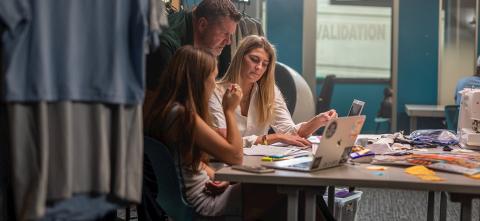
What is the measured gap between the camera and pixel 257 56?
329 centimetres

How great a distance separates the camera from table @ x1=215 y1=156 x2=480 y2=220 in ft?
6.15

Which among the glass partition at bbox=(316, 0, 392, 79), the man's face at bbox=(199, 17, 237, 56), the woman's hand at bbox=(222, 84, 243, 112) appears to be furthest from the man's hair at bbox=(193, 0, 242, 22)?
the glass partition at bbox=(316, 0, 392, 79)

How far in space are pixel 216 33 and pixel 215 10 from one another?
121 mm

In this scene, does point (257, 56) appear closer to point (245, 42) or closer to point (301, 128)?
point (245, 42)

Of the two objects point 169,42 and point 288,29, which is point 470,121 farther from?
point 288,29

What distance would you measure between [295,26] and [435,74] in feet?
5.27

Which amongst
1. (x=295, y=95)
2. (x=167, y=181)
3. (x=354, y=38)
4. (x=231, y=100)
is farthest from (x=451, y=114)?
(x=167, y=181)

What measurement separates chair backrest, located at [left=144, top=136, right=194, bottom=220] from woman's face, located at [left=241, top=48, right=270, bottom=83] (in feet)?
3.97

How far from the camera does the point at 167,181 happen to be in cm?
216

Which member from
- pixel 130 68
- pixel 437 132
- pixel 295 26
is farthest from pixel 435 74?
pixel 130 68

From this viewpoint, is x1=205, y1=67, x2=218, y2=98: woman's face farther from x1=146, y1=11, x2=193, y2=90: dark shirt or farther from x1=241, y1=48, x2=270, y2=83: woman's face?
x1=241, y1=48, x2=270, y2=83: woman's face

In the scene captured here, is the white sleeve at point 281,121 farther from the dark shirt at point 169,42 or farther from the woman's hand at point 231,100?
the woman's hand at point 231,100

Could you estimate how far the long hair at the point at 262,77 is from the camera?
3305 millimetres

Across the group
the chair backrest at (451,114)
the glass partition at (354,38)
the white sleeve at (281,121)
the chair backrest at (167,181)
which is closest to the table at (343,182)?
the chair backrest at (167,181)
